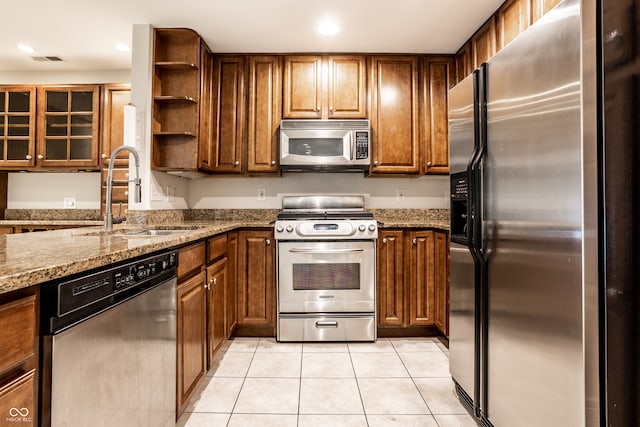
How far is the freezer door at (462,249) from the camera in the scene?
5.39ft

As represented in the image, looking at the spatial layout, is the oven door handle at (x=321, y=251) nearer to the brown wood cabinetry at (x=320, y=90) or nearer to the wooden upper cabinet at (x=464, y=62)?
the brown wood cabinetry at (x=320, y=90)

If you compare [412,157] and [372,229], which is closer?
Result: [372,229]

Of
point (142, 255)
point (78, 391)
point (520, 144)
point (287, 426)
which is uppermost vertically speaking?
point (520, 144)

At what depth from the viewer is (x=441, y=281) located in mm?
2709

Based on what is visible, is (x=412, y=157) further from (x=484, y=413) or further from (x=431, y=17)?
(x=484, y=413)

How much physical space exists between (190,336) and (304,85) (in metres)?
2.26

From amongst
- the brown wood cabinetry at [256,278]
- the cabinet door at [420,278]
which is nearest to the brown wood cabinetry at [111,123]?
the brown wood cabinetry at [256,278]

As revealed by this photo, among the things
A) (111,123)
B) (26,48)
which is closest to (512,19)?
(111,123)

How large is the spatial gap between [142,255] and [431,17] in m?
2.49

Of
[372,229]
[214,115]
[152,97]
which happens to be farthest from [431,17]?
[152,97]

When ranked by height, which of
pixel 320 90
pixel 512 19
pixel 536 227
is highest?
pixel 512 19

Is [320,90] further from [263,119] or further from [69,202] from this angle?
[69,202]

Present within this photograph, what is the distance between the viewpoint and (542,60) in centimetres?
115

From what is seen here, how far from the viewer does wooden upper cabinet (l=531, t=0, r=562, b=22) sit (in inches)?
72.8
